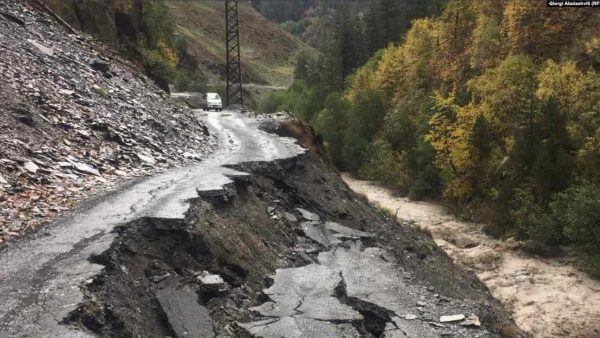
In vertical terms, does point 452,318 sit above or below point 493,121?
below

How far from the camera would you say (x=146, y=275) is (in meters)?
7.52

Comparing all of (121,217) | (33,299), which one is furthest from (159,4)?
(33,299)

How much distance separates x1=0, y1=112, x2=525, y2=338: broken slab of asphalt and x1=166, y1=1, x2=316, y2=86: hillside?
8923 centimetres

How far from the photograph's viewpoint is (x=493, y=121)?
2961cm

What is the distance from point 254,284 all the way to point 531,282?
15683 millimetres

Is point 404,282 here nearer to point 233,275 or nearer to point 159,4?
point 233,275

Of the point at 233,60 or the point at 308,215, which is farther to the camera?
the point at 233,60

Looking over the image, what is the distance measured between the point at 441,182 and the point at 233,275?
91.8 ft

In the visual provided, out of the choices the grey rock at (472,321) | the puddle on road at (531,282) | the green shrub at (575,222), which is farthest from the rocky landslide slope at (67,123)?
the green shrub at (575,222)

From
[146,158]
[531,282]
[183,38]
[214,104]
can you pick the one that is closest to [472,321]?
[146,158]

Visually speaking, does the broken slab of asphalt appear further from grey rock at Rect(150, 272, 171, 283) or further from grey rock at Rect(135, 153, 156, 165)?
grey rock at Rect(135, 153, 156, 165)

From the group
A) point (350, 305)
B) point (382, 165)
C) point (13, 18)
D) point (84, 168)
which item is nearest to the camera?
point (350, 305)

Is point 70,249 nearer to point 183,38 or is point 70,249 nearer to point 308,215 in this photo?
point 308,215

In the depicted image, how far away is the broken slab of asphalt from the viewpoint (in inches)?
256
